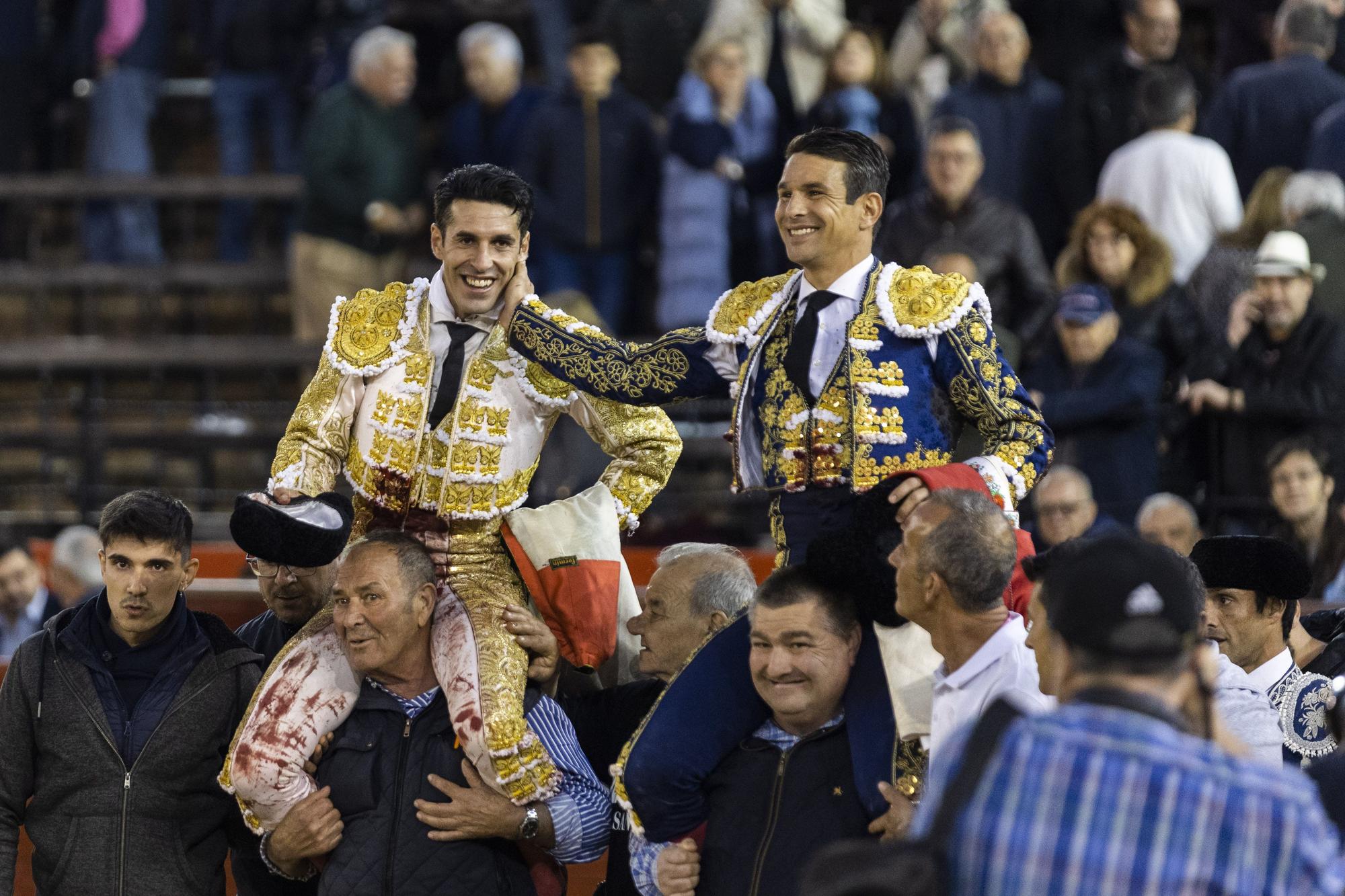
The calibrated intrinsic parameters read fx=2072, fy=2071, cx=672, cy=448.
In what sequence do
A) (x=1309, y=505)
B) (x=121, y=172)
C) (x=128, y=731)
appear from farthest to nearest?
(x=121, y=172), (x=1309, y=505), (x=128, y=731)

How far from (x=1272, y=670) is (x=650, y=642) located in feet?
4.69

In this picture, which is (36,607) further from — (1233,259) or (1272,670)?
(1272,670)

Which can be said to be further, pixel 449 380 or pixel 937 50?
→ pixel 937 50

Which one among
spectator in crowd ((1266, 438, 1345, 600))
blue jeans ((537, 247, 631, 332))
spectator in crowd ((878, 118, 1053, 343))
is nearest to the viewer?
spectator in crowd ((1266, 438, 1345, 600))

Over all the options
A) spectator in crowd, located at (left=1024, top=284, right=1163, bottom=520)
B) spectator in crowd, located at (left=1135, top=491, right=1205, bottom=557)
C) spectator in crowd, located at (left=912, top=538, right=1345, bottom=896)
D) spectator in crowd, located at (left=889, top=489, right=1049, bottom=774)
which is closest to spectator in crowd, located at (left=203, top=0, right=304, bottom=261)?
spectator in crowd, located at (left=1024, top=284, right=1163, bottom=520)

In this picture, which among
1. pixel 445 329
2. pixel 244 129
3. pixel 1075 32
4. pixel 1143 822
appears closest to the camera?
pixel 1143 822

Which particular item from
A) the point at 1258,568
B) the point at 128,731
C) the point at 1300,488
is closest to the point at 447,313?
the point at 128,731

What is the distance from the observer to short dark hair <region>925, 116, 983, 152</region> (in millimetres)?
8039

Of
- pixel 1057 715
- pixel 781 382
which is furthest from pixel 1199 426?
pixel 1057 715

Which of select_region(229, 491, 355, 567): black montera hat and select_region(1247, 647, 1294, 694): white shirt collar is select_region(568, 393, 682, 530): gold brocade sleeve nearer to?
select_region(229, 491, 355, 567): black montera hat

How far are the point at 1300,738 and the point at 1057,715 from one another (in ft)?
5.83

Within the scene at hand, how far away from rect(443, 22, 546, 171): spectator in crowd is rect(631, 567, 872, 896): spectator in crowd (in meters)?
5.50

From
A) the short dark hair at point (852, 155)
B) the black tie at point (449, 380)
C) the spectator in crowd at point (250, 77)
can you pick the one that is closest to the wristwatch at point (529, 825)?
the black tie at point (449, 380)

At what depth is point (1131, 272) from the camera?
7.69m
